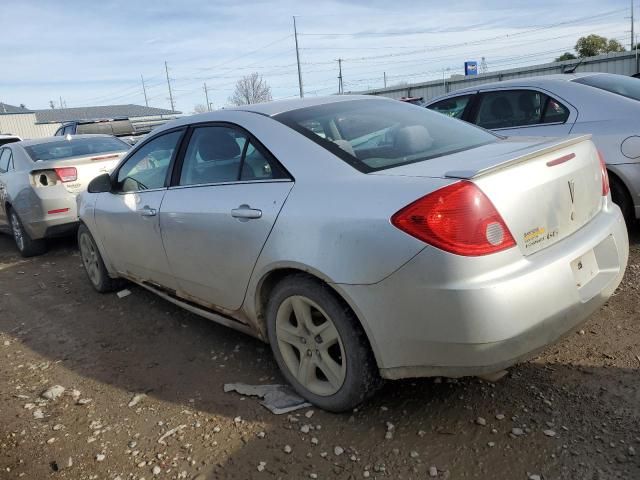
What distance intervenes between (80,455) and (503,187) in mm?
2358

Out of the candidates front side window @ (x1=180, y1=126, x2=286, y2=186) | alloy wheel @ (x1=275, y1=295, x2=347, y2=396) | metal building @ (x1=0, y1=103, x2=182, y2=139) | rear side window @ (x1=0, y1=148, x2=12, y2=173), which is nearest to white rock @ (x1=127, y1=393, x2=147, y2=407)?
alloy wheel @ (x1=275, y1=295, x2=347, y2=396)

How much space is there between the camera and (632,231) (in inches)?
200

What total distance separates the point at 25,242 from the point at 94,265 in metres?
2.50

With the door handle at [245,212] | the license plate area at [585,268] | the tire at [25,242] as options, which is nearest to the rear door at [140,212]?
the door handle at [245,212]

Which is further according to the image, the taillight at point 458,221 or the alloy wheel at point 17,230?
the alloy wheel at point 17,230

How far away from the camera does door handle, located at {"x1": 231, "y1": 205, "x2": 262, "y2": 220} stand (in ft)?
9.27

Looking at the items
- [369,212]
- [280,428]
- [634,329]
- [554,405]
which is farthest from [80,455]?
[634,329]

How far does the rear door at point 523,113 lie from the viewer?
506 centimetres

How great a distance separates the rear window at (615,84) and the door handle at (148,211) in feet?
13.3

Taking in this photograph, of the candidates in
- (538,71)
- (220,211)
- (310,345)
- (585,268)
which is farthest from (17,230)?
(538,71)

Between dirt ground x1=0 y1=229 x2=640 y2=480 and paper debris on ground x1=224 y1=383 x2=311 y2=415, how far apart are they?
0.05 metres

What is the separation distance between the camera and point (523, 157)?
7.91 feet

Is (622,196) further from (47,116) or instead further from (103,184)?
(47,116)

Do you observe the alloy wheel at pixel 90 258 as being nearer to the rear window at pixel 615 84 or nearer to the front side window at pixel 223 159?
the front side window at pixel 223 159
